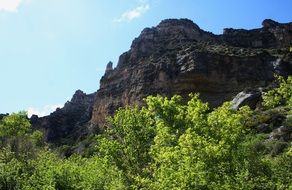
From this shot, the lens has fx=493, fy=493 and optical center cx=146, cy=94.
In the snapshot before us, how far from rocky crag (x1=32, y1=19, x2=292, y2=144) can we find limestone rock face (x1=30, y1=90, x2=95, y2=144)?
4071 mm

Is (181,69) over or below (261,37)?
below

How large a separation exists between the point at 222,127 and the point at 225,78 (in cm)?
7635

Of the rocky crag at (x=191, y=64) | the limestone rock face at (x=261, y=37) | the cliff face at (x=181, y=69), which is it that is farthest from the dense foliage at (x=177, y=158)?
the limestone rock face at (x=261, y=37)

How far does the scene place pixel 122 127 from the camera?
138ft

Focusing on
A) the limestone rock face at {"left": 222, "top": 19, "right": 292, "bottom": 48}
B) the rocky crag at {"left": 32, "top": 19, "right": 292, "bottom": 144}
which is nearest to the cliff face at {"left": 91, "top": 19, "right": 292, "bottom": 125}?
the rocky crag at {"left": 32, "top": 19, "right": 292, "bottom": 144}

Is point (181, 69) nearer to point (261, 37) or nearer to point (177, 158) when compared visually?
point (261, 37)

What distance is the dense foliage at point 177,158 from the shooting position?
85.5ft

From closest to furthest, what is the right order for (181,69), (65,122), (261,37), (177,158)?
(177,158), (181,69), (261,37), (65,122)

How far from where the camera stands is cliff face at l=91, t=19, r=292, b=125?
10412cm

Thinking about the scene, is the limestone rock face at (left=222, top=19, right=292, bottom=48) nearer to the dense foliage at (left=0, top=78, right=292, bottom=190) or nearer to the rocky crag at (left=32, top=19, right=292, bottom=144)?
the rocky crag at (left=32, top=19, right=292, bottom=144)

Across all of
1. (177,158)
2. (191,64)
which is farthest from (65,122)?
(177,158)

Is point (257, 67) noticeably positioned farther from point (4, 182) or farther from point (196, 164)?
point (196, 164)

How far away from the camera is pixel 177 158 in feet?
92.2

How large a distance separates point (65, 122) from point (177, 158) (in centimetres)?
14178
